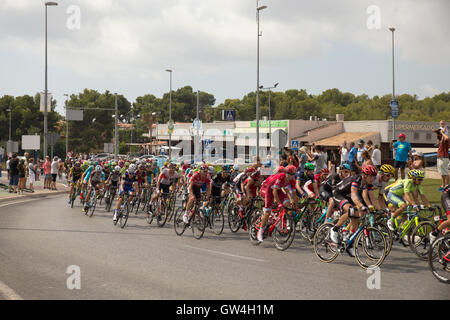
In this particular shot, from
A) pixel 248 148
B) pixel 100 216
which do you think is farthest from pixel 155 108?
pixel 100 216

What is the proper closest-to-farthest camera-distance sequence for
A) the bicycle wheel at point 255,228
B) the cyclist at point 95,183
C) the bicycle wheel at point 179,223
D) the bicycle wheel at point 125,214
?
the bicycle wheel at point 255,228
the bicycle wheel at point 179,223
the bicycle wheel at point 125,214
the cyclist at point 95,183

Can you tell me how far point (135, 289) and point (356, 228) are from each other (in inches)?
157

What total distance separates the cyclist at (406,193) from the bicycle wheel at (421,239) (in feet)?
1.33

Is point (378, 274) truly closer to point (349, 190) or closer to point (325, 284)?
point (325, 284)

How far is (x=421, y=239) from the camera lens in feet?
30.8

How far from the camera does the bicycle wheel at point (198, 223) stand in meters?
12.1

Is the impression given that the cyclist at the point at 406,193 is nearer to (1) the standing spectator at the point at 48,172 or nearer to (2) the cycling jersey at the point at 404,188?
(2) the cycling jersey at the point at 404,188

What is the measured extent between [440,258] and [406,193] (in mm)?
2327

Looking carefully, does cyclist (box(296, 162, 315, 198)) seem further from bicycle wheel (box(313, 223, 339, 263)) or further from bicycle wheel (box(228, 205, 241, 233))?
bicycle wheel (box(313, 223, 339, 263))

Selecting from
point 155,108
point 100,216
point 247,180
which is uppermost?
point 155,108

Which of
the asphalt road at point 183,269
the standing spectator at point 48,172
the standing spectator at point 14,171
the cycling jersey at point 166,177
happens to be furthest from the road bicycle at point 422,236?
the standing spectator at point 48,172

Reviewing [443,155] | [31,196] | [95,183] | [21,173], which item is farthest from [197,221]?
[21,173]

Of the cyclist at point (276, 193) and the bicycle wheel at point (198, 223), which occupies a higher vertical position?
the cyclist at point (276, 193)
